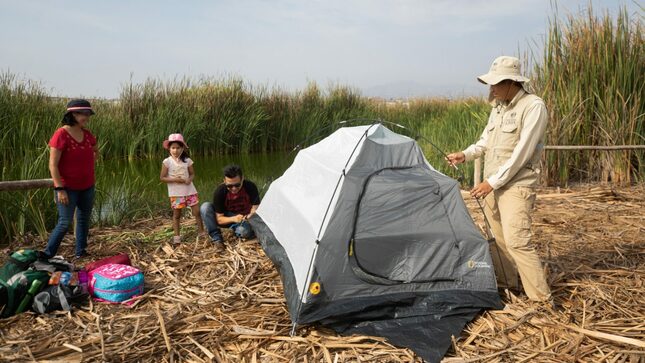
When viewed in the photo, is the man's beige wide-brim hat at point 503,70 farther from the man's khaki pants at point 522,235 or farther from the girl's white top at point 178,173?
the girl's white top at point 178,173

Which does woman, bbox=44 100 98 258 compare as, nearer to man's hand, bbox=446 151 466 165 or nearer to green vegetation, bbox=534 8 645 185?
man's hand, bbox=446 151 466 165

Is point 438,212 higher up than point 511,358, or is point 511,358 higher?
point 438,212

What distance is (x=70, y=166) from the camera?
4.39m

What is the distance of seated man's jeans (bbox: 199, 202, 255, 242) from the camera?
5012mm

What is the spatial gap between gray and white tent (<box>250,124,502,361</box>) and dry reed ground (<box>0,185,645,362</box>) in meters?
0.17

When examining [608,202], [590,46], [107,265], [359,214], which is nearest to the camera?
[359,214]

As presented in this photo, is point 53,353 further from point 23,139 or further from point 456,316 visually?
point 23,139

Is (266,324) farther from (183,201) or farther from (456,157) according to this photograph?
(183,201)

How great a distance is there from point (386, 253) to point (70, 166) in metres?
3.04

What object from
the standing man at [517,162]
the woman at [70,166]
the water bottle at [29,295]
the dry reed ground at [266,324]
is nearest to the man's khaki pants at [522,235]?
the standing man at [517,162]

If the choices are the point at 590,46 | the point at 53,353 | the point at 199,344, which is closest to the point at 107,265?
the point at 53,353

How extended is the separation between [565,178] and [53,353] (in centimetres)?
750

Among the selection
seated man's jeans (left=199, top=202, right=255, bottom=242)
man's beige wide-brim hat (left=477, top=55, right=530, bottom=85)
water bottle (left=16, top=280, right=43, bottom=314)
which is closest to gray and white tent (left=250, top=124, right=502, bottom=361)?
man's beige wide-brim hat (left=477, top=55, right=530, bottom=85)

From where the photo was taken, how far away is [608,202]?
6570 mm
